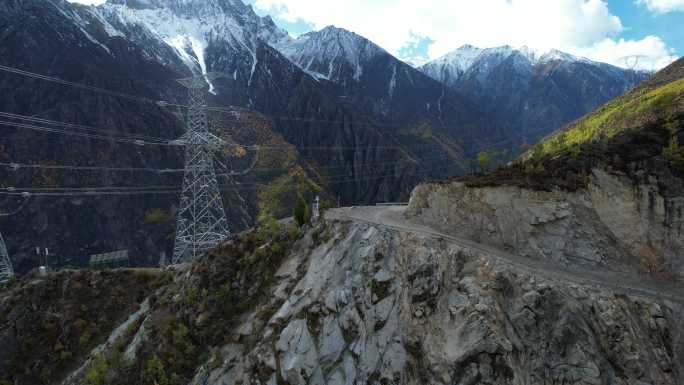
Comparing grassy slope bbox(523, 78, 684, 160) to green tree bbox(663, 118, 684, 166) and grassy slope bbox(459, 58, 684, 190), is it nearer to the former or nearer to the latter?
grassy slope bbox(459, 58, 684, 190)

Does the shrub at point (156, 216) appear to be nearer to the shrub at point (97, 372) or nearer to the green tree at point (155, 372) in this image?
the shrub at point (97, 372)

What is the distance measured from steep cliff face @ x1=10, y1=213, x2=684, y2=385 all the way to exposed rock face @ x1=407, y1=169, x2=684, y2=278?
127 inches

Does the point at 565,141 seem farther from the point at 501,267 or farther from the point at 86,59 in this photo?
the point at 86,59

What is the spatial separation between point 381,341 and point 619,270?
17.5m

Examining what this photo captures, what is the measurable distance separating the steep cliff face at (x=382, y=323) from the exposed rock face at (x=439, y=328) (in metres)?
0.07

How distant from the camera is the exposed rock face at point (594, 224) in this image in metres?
26.0

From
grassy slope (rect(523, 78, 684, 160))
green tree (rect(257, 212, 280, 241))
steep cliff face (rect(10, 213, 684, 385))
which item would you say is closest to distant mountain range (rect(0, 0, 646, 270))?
green tree (rect(257, 212, 280, 241))

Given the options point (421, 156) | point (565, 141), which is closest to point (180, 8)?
point (421, 156)

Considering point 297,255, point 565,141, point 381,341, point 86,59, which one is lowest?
point 381,341

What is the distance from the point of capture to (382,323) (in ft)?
82.8

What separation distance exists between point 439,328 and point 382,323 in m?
3.87

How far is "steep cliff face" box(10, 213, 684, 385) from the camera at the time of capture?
21438mm

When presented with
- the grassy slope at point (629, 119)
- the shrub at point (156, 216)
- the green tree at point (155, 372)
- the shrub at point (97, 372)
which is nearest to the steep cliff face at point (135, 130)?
the shrub at point (156, 216)

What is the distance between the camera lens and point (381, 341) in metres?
24.6
